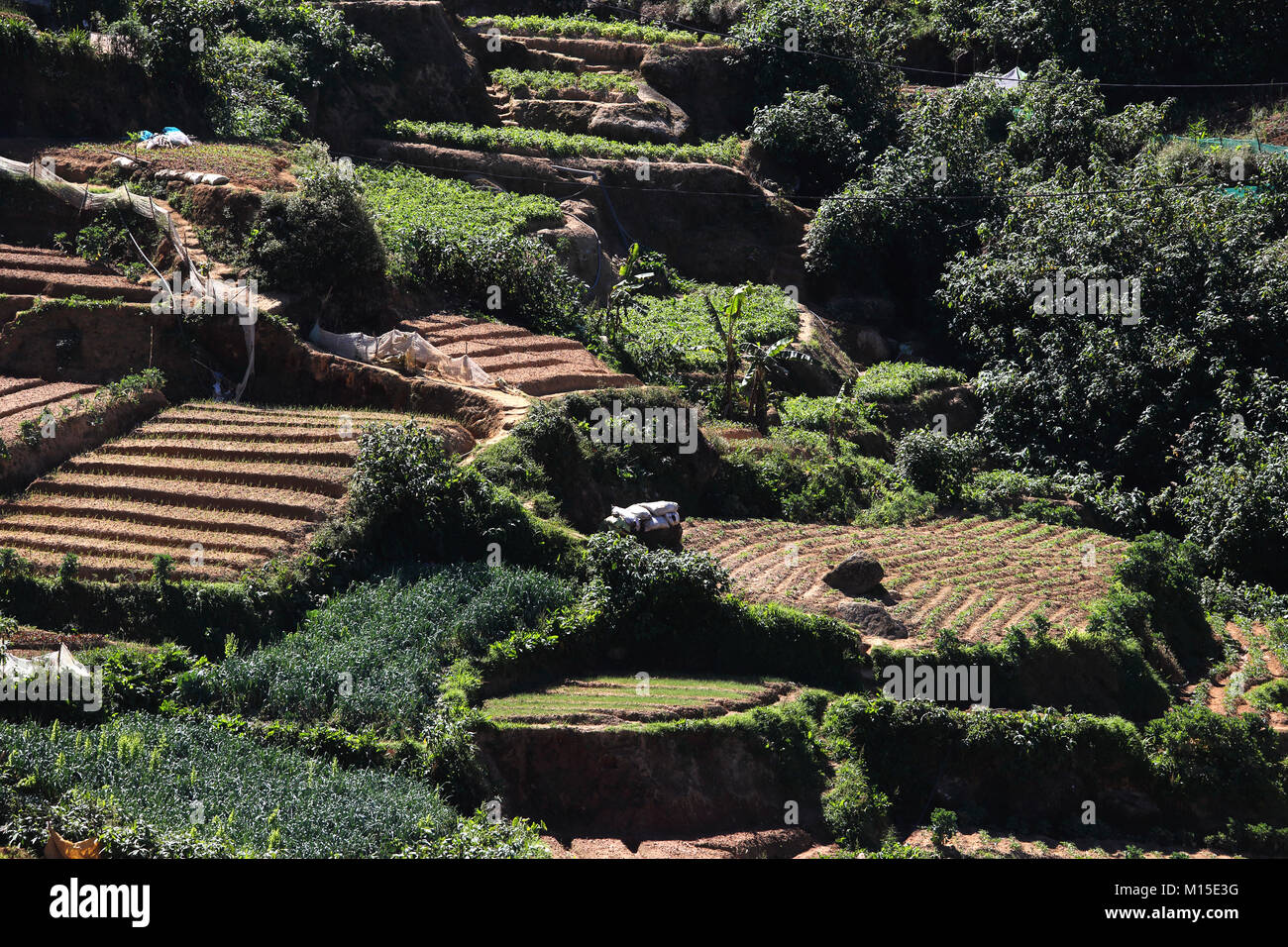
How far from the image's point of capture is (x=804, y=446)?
19734mm

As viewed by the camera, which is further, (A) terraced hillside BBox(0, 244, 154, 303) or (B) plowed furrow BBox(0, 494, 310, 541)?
(A) terraced hillside BBox(0, 244, 154, 303)

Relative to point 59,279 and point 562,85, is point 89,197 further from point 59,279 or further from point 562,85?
point 562,85

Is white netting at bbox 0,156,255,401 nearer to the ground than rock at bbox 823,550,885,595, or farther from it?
farther from it

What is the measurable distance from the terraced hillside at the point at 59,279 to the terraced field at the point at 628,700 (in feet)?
29.3

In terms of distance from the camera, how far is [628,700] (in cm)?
1266

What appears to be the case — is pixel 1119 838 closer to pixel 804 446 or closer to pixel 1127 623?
pixel 1127 623

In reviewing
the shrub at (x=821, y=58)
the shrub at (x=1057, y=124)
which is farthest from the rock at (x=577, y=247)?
the shrub at (x=1057, y=124)

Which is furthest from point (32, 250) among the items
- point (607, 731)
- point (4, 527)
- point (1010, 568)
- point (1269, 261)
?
point (1269, 261)

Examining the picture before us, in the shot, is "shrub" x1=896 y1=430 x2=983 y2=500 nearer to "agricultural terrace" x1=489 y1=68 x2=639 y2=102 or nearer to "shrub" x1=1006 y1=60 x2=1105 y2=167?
"shrub" x1=1006 y1=60 x2=1105 y2=167

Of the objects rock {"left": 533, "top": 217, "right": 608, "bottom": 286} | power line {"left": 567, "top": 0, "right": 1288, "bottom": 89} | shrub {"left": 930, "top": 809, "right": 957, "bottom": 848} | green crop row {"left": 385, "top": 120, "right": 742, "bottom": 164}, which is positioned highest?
power line {"left": 567, "top": 0, "right": 1288, "bottom": 89}

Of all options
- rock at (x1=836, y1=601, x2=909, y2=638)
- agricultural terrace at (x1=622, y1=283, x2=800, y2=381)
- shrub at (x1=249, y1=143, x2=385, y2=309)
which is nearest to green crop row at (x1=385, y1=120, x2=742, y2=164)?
agricultural terrace at (x1=622, y1=283, x2=800, y2=381)

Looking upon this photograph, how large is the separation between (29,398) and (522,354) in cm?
646

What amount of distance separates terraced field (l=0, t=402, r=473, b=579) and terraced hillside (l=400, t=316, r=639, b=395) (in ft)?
6.08

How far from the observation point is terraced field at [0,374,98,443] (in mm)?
15227
